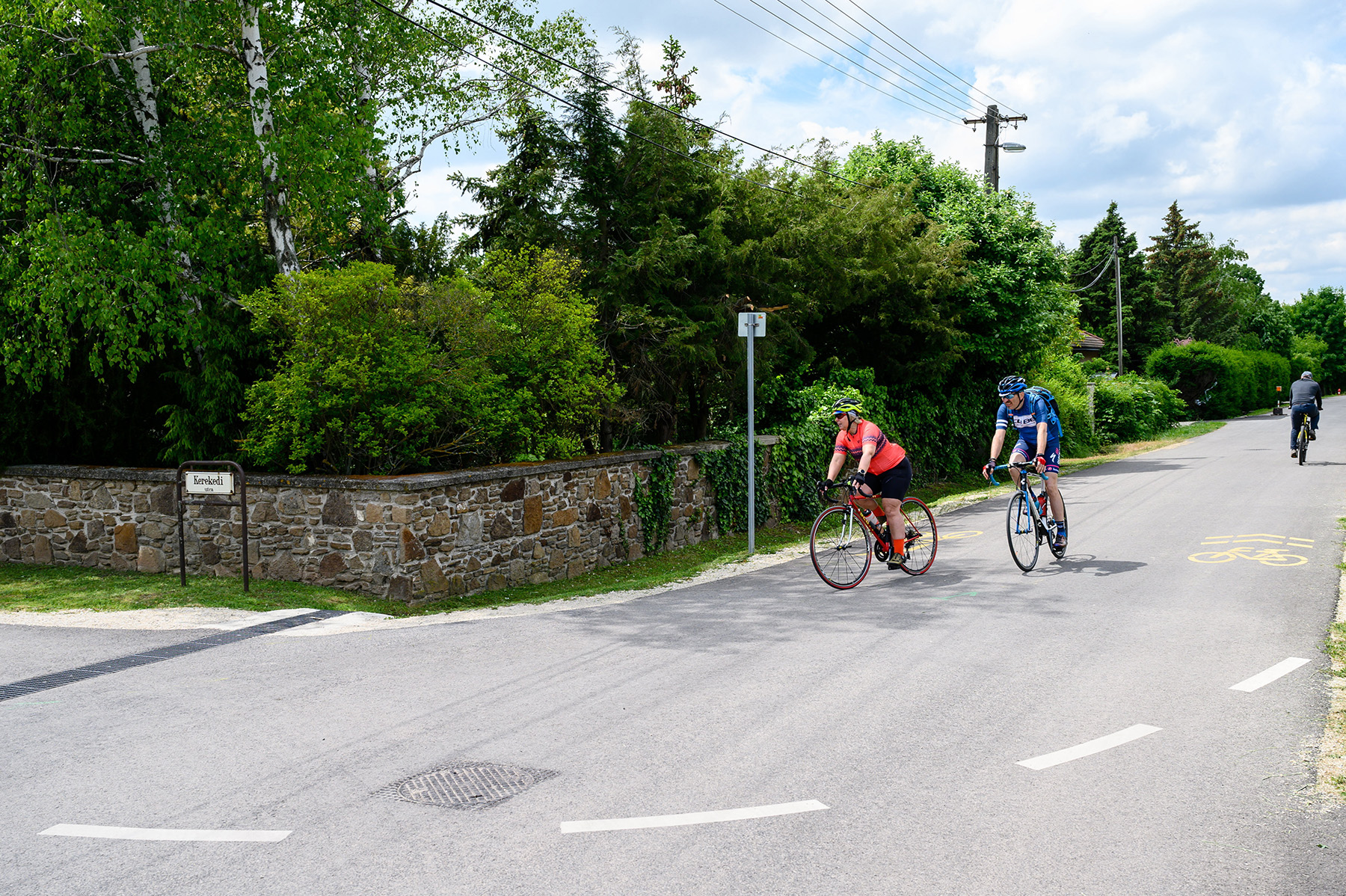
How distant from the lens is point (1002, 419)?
10.9 metres

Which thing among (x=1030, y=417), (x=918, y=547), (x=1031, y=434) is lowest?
(x=918, y=547)

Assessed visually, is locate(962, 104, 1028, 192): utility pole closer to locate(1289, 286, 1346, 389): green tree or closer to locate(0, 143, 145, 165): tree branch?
locate(0, 143, 145, 165): tree branch

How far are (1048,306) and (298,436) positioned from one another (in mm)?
17928

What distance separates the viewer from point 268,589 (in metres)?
10.7

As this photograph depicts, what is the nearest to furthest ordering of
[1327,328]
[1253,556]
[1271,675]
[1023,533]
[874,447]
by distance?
[1271,675] < [874,447] < [1023,533] < [1253,556] < [1327,328]

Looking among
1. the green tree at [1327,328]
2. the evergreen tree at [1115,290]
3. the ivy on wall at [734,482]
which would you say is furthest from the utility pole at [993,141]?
the green tree at [1327,328]

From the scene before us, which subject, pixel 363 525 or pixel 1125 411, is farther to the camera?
pixel 1125 411

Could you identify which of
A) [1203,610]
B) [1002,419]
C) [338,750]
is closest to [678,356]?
[1002,419]

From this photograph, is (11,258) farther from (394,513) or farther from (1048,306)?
(1048,306)

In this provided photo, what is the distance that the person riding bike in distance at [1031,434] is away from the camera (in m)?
10.6

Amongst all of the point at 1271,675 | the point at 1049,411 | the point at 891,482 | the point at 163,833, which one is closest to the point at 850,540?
the point at 891,482

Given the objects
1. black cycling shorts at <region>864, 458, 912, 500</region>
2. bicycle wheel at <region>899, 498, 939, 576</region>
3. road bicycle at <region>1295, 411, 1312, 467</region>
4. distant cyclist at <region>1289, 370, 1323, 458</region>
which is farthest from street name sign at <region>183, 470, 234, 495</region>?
road bicycle at <region>1295, 411, 1312, 467</region>

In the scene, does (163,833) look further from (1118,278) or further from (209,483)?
(1118,278)

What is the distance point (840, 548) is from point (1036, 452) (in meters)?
2.41
